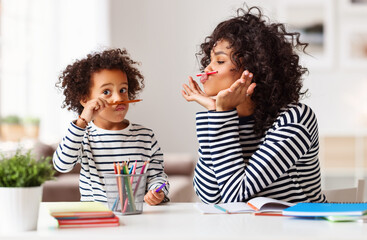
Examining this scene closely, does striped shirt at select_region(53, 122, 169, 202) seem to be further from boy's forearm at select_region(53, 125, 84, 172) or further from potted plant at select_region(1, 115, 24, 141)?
potted plant at select_region(1, 115, 24, 141)

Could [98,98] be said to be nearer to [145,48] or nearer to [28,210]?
[28,210]

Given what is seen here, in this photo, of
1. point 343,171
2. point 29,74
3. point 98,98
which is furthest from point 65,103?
point 343,171

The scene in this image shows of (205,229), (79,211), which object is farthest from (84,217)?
(205,229)

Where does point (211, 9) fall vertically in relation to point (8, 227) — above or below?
above

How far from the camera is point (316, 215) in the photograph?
3.56ft

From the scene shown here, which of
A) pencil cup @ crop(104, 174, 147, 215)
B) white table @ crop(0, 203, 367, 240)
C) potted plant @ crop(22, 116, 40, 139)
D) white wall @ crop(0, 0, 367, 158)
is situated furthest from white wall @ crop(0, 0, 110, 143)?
white table @ crop(0, 203, 367, 240)

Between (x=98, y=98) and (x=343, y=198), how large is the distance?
2.52 feet

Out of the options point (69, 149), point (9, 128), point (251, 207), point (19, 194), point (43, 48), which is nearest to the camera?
point (19, 194)

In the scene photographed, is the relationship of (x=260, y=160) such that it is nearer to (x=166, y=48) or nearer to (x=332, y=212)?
(x=332, y=212)

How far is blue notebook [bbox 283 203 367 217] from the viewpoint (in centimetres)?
108

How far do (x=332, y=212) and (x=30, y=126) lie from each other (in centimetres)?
354

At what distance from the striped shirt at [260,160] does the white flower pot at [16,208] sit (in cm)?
51

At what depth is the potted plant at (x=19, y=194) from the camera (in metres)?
0.99

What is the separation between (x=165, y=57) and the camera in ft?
18.6
